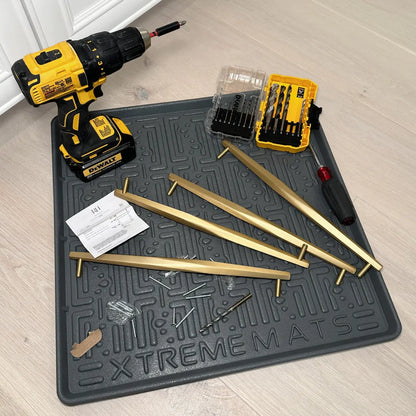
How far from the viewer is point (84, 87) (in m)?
0.90

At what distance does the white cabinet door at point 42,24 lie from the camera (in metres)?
0.94

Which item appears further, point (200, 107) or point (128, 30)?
point (200, 107)

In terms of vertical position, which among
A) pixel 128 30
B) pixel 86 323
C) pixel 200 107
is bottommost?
pixel 86 323

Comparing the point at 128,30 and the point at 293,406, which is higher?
the point at 128,30

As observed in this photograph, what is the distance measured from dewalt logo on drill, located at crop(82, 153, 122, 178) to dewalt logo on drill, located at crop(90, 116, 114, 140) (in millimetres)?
52

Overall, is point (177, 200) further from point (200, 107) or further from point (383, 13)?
point (383, 13)

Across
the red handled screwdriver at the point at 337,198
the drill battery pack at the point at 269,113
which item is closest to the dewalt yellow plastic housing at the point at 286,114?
the drill battery pack at the point at 269,113

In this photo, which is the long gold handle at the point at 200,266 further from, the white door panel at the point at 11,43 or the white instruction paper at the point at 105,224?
the white door panel at the point at 11,43

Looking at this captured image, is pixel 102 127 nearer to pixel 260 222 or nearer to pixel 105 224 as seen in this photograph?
pixel 105 224

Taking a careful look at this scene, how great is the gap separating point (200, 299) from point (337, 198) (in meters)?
0.36

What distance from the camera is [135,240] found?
97 cm

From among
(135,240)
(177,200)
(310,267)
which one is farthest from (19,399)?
(310,267)

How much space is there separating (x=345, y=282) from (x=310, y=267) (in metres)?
0.08

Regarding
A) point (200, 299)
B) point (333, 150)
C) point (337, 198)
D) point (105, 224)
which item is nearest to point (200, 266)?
point (200, 299)
